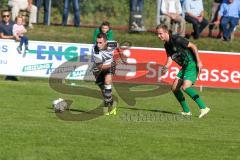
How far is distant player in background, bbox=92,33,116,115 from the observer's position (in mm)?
15514

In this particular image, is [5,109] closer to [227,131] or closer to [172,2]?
[227,131]

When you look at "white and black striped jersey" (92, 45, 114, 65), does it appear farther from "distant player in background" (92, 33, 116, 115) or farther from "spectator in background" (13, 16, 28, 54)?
"spectator in background" (13, 16, 28, 54)

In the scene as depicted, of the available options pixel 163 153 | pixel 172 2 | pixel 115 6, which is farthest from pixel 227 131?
pixel 115 6

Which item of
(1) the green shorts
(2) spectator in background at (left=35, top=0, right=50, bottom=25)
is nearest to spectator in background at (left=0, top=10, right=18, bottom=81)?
(2) spectator in background at (left=35, top=0, right=50, bottom=25)

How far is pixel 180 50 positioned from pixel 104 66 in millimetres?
1618

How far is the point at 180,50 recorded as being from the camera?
1591 cm

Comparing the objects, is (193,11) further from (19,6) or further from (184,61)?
(184,61)

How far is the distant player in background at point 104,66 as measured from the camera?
15.5 meters

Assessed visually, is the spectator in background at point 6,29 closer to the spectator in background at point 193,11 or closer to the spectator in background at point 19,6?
the spectator in background at point 19,6

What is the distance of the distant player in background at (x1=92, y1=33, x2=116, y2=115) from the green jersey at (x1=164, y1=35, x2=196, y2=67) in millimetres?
1236

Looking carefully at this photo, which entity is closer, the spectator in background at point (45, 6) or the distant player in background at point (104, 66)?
the distant player in background at point (104, 66)

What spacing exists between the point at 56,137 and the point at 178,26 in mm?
15634

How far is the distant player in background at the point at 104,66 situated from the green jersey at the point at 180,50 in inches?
48.7

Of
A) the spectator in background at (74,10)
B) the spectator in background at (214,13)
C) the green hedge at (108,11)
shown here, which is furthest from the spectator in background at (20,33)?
the spectator in background at (214,13)
